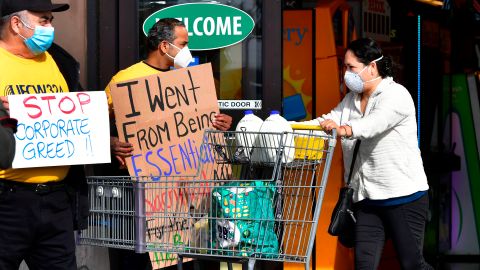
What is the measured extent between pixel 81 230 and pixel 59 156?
62 centimetres

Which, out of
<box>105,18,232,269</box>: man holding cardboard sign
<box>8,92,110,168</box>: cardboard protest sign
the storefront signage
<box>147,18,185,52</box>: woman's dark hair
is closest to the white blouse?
<box>105,18,232,269</box>: man holding cardboard sign

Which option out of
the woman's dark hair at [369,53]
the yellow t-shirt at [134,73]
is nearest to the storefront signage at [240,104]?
the yellow t-shirt at [134,73]

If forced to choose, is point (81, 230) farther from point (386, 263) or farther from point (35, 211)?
point (386, 263)

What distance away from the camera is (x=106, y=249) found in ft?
21.9

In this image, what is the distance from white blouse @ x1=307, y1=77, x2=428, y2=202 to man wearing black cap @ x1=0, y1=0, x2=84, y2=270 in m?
1.59

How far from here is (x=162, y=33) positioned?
5988mm

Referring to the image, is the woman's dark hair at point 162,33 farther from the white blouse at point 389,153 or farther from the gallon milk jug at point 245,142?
the white blouse at point 389,153

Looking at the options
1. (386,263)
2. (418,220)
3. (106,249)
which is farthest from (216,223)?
(386,263)

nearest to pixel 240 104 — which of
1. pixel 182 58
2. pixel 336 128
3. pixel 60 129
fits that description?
pixel 182 58

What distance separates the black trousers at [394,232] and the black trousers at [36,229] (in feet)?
5.16

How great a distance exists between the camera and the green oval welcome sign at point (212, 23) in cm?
660

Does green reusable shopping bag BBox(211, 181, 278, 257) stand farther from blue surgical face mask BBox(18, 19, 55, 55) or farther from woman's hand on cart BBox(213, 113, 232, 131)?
blue surgical face mask BBox(18, 19, 55, 55)

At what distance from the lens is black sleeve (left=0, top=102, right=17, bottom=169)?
4.38 m

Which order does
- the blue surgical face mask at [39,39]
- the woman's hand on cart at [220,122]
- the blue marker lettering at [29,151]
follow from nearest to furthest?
the blue marker lettering at [29,151] < the blue surgical face mask at [39,39] < the woman's hand on cart at [220,122]
